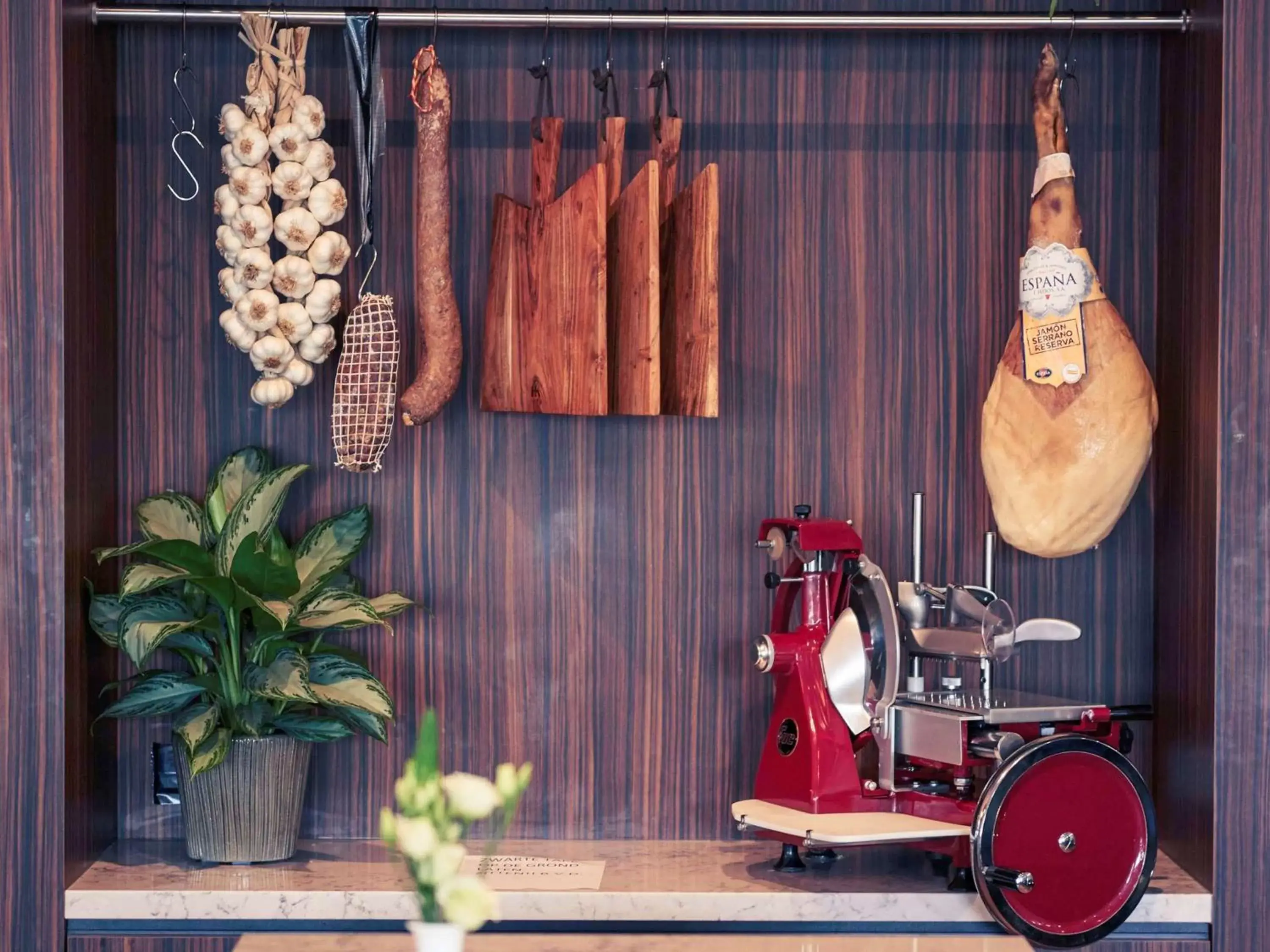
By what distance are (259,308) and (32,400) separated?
1.22 ft

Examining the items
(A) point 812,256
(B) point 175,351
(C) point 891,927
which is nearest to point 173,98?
(B) point 175,351

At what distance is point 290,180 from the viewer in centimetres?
218

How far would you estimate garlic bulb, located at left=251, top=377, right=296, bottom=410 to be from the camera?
2.24 m

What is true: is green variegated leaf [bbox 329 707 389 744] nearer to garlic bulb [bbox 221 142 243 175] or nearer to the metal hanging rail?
garlic bulb [bbox 221 142 243 175]

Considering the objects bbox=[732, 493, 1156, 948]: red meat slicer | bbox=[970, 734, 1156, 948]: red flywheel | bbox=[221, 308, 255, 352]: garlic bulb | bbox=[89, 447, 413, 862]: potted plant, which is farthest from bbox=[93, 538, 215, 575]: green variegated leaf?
bbox=[970, 734, 1156, 948]: red flywheel

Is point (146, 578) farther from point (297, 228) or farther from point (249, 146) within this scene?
point (249, 146)

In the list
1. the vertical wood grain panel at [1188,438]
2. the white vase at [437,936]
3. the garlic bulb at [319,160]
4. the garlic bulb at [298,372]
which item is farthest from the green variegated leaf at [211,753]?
the vertical wood grain panel at [1188,438]

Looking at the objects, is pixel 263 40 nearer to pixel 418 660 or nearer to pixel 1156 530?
pixel 418 660

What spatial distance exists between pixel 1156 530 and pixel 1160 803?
1.55ft

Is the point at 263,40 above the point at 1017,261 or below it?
above

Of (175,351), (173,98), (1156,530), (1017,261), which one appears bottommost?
(1156,530)

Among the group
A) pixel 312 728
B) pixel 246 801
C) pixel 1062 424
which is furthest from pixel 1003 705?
pixel 246 801

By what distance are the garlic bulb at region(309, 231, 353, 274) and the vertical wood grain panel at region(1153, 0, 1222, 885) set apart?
138cm

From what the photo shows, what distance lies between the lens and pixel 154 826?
2.41 metres
